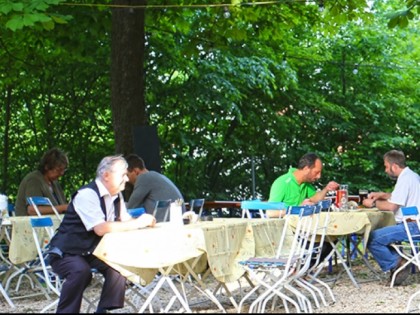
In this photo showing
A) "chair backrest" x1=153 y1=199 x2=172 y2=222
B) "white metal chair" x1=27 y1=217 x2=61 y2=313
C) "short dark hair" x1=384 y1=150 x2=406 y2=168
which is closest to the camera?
"chair backrest" x1=153 y1=199 x2=172 y2=222

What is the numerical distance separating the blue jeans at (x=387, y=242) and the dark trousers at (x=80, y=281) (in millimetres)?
3878

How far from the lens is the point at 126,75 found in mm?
13148

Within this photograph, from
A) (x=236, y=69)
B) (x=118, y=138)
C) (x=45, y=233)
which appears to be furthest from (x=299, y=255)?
(x=236, y=69)

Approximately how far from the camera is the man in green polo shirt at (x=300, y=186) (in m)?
10.5

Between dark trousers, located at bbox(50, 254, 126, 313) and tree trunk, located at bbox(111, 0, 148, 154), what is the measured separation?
5.63 metres

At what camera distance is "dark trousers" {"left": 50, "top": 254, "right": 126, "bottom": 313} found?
7152 mm

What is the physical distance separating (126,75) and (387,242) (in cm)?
438

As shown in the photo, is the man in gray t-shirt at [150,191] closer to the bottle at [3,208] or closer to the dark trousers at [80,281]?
the bottle at [3,208]

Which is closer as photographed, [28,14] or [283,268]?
[283,268]

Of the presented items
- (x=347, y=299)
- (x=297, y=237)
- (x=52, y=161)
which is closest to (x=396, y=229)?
(x=347, y=299)

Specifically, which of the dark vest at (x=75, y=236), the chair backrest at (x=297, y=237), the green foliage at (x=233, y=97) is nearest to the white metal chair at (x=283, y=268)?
the chair backrest at (x=297, y=237)

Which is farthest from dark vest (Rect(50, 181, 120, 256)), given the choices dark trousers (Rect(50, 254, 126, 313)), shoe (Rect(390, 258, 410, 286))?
shoe (Rect(390, 258, 410, 286))

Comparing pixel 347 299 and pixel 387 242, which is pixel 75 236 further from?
pixel 387 242

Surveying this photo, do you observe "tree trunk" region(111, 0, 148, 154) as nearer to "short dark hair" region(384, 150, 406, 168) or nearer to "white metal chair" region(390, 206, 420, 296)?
"short dark hair" region(384, 150, 406, 168)
